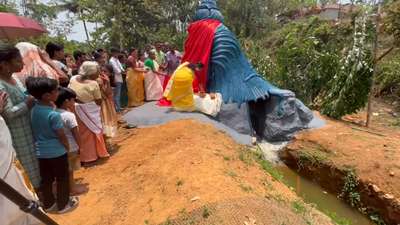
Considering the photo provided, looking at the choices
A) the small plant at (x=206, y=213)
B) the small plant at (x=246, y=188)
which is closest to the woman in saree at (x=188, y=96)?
the small plant at (x=246, y=188)

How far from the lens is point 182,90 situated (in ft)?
23.0

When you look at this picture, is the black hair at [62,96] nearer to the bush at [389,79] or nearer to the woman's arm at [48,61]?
the woman's arm at [48,61]

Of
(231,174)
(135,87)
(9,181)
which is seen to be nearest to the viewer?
(9,181)

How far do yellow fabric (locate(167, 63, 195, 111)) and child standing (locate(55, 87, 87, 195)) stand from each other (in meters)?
2.81

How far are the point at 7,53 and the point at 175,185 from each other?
7.25 feet

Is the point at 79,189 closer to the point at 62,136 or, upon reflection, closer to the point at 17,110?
the point at 62,136

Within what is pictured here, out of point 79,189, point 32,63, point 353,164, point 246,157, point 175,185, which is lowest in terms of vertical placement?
point 353,164

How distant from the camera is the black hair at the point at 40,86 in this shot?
136 inches

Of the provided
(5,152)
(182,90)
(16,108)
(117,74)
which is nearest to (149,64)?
(117,74)

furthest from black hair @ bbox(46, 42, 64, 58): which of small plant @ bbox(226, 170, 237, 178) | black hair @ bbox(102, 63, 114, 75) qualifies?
small plant @ bbox(226, 170, 237, 178)

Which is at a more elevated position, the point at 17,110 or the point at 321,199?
the point at 17,110

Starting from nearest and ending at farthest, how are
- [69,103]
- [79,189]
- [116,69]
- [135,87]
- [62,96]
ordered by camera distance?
[62,96] < [69,103] < [79,189] < [116,69] < [135,87]

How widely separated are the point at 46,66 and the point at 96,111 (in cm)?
89

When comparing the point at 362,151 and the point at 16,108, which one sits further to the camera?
the point at 362,151
